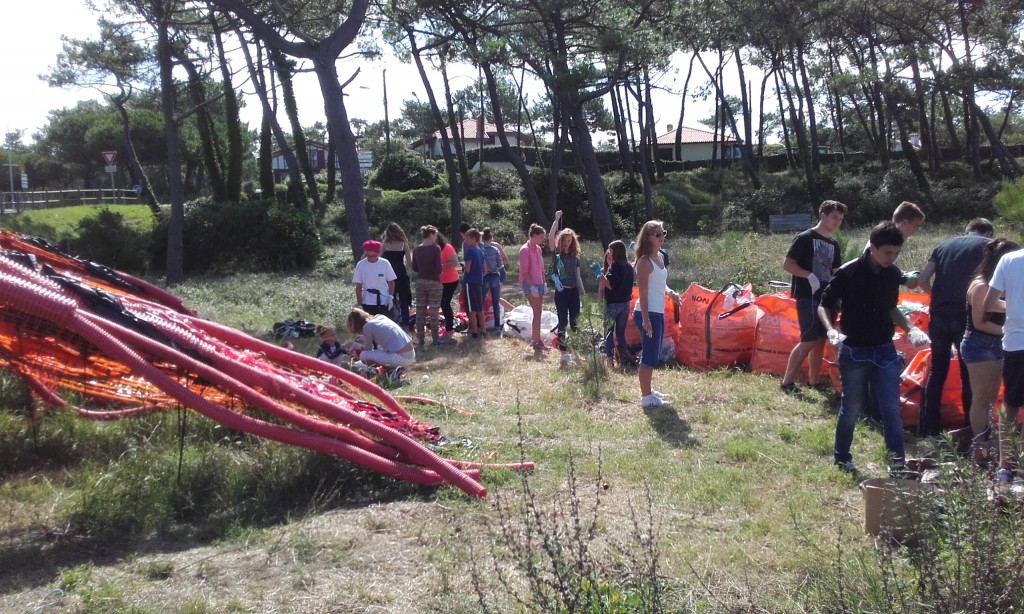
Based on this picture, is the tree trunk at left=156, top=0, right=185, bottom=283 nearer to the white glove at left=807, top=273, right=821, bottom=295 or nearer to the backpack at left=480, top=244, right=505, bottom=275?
the backpack at left=480, top=244, right=505, bottom=275

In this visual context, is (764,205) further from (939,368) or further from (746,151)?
(939,368)

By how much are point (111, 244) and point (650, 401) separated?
58.5 ft

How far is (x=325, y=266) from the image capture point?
21453mm

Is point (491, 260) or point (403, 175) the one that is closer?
point (491, 260)

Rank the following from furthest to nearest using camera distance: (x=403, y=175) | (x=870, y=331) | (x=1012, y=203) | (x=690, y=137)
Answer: (x=690, y=137), (x=403, y=175), (x=1012, y=203), (x=870, y=331)

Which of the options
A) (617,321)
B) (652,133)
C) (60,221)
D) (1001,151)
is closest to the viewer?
(617,321)

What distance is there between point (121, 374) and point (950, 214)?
33.0 meters

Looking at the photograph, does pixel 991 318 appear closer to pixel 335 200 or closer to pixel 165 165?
pixel 335 200

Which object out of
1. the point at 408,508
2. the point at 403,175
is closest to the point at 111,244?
the point at 408,508

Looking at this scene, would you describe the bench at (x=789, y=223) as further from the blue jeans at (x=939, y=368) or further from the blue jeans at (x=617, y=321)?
the blue jeans at (x=939, y=368)

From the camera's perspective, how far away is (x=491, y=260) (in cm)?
1130

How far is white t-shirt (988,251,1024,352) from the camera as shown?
4684mm

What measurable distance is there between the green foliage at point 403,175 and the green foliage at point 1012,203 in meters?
28.5

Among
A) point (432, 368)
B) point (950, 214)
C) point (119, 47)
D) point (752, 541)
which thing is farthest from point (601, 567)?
point (950, 214)
